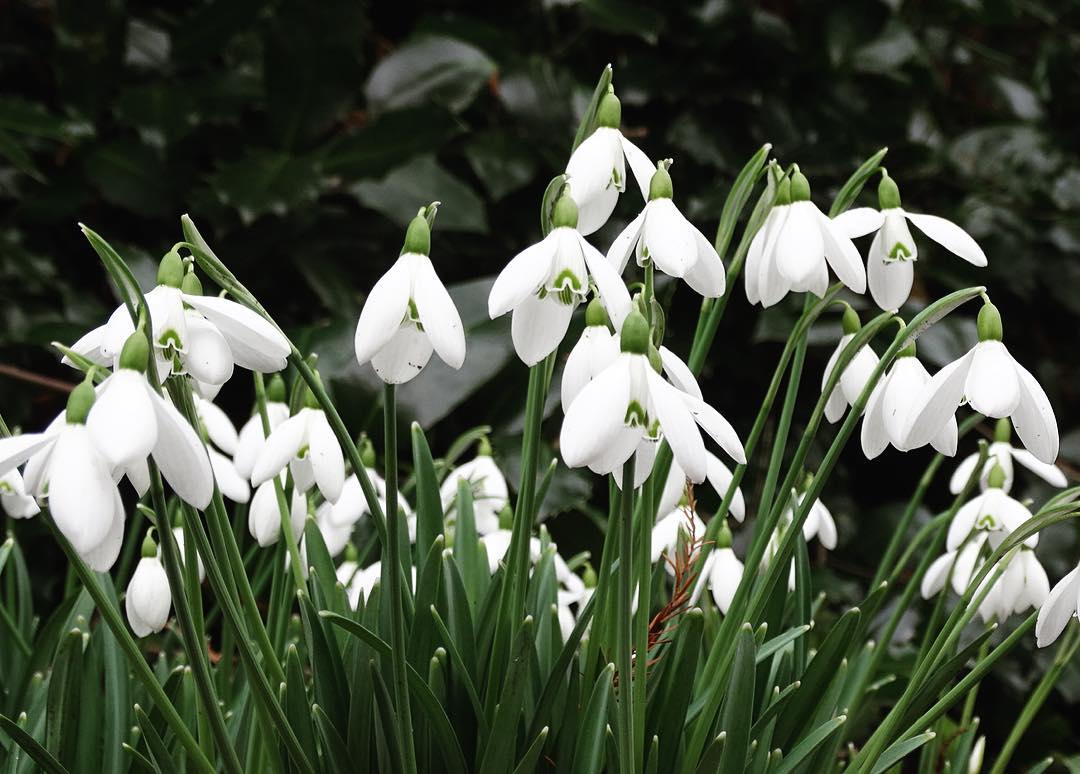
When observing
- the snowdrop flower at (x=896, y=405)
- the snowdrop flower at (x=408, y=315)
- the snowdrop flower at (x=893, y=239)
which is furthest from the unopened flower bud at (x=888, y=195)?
the snowdrop flower at (x=408, y=315)

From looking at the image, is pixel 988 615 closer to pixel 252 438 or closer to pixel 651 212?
pixel 651 212

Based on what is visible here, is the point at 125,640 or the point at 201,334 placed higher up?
the point at 201,334

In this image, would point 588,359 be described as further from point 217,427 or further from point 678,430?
point 217,427

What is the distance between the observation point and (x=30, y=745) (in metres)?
0.60

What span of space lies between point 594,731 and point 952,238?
1.23 feet

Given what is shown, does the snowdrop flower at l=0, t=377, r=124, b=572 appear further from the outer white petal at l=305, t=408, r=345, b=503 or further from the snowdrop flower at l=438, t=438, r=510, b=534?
the snowdrop flower at l=438, t=438, r=510, b=534

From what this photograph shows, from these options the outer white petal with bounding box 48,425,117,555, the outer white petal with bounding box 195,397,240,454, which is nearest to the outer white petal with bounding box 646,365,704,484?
the outer white petal with bounding box 48,425,117,555

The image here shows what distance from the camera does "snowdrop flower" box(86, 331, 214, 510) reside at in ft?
1.39

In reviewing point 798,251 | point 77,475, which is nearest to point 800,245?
point 798,251

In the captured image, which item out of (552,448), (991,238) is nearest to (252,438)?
(552,448)

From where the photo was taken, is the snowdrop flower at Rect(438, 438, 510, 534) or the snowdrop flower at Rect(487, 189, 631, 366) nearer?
the snowdrop flower at Rect(487, 189, 631, 366)

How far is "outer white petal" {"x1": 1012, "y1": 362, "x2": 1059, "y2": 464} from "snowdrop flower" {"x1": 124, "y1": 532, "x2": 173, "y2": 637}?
1.73 ft

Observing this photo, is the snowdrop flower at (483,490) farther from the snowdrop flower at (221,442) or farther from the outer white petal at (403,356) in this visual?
the outer white petal at (403,356)

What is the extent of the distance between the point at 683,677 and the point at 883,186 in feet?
1.13
